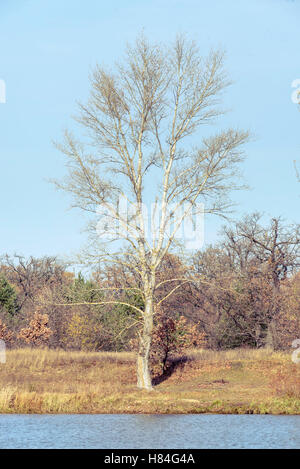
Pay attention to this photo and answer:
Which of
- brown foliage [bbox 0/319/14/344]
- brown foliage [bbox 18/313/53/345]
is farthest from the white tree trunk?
brown foliage [bbox 0/319/14/344]

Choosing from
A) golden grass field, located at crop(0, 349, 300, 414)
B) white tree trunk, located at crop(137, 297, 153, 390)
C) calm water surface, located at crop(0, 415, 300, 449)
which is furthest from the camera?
white tree trunk, located at crop(137, 297, 153, 390)

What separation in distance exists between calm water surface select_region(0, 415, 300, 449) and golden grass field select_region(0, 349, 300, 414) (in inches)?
57.4

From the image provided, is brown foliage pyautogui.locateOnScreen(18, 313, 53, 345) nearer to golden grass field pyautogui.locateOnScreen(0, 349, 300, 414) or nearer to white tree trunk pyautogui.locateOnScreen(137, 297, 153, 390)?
golden grass field pyautogui.locateOnScreen(0, 349, 300, 414)

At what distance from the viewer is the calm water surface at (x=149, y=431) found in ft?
58.6

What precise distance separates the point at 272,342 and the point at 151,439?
89.1 ft

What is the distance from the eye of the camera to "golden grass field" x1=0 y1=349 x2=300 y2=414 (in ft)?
83.7

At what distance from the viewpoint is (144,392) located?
30.2 m

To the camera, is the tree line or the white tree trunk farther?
the tree line

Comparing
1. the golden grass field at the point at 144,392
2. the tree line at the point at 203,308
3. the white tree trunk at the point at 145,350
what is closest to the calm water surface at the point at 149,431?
→ the golden grass field at the point at 144,392

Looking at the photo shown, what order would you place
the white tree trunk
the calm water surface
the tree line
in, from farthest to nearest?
1. the tree line
2. the white tree trunk
3. the calm water surface

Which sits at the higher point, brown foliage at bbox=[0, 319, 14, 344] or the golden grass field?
brown foliage at bbox=[0, 319, 14, 344]

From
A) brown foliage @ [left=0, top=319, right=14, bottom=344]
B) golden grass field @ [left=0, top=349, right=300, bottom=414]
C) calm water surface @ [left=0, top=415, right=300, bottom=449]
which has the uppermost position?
brown foliage @ [left=0, top=319, right=14, bottom=344]

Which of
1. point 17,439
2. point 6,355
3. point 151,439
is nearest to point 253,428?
Result: point 151,439

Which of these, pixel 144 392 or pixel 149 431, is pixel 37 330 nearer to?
pixel 144 392
